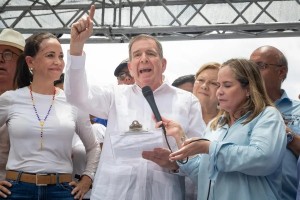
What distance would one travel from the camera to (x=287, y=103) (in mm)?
3170

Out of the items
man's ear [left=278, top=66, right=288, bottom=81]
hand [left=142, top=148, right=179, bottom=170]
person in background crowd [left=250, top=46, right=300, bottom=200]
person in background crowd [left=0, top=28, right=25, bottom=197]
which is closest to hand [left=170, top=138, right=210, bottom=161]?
hand [left=142, top=148, right=179, bottom=170]

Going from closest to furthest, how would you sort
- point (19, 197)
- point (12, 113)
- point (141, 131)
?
point (141, 131) → point (19, 197) → point (12, 113)

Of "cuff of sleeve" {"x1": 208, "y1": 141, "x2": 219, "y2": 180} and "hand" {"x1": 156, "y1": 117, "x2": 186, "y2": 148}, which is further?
"hand" {"x1": 156, "y1": 117, "x2": 186, "y2": 148}

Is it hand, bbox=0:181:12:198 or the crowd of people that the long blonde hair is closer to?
the crowd of people

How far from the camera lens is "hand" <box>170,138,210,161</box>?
2.19 meters

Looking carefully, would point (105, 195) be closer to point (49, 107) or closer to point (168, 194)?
point (168, 194)

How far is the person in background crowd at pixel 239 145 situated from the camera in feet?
6.98

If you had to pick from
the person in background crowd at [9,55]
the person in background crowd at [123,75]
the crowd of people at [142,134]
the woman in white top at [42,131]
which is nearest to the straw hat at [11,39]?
the person in background crowd at [9,55]

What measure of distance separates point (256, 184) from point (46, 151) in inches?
50.9

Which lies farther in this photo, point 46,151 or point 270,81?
point 270,81

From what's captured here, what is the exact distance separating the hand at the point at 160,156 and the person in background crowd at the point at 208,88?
1.28 meters

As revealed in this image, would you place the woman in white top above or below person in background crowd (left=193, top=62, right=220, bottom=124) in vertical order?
below

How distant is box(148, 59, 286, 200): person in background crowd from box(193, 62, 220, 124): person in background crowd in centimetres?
113

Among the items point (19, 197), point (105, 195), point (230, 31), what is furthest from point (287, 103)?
point (230, 31)
